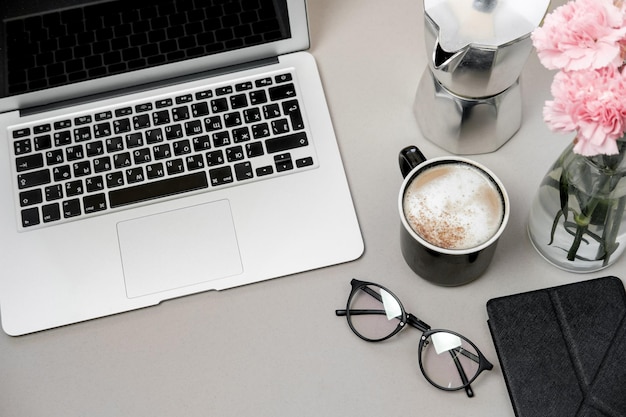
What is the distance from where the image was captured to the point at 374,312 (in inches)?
28.5

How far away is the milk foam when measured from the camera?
67cm

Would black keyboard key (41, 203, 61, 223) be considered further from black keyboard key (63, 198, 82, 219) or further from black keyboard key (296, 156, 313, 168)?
black keyboard key (296, 156, 313, 168)

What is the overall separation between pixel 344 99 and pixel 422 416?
0.37 meters

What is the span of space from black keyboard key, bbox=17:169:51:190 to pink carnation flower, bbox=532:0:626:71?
1.80 ft

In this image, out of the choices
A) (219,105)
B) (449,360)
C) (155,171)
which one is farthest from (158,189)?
(449,360)

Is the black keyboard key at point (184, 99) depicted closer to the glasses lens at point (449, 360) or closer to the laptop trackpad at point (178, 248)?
the laptop trackpad at point (178, 248)

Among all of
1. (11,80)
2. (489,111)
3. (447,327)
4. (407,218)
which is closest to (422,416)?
(447,327)

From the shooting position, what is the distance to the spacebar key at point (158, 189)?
30.4 inches

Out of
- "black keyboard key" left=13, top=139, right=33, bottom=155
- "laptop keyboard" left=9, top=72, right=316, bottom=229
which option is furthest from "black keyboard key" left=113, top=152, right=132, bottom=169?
"black keyboard key" left=13, top=139, right=33, bottom=155

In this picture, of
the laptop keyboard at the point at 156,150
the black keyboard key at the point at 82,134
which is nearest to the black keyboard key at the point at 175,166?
the laptop keyboard at the point at 156,150

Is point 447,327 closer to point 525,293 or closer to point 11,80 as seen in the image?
point 525,293

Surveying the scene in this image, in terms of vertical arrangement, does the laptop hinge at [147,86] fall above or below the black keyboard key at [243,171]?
above

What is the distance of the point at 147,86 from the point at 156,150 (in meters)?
0.09

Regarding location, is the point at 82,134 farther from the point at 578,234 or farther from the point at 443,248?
the point at 578,234
